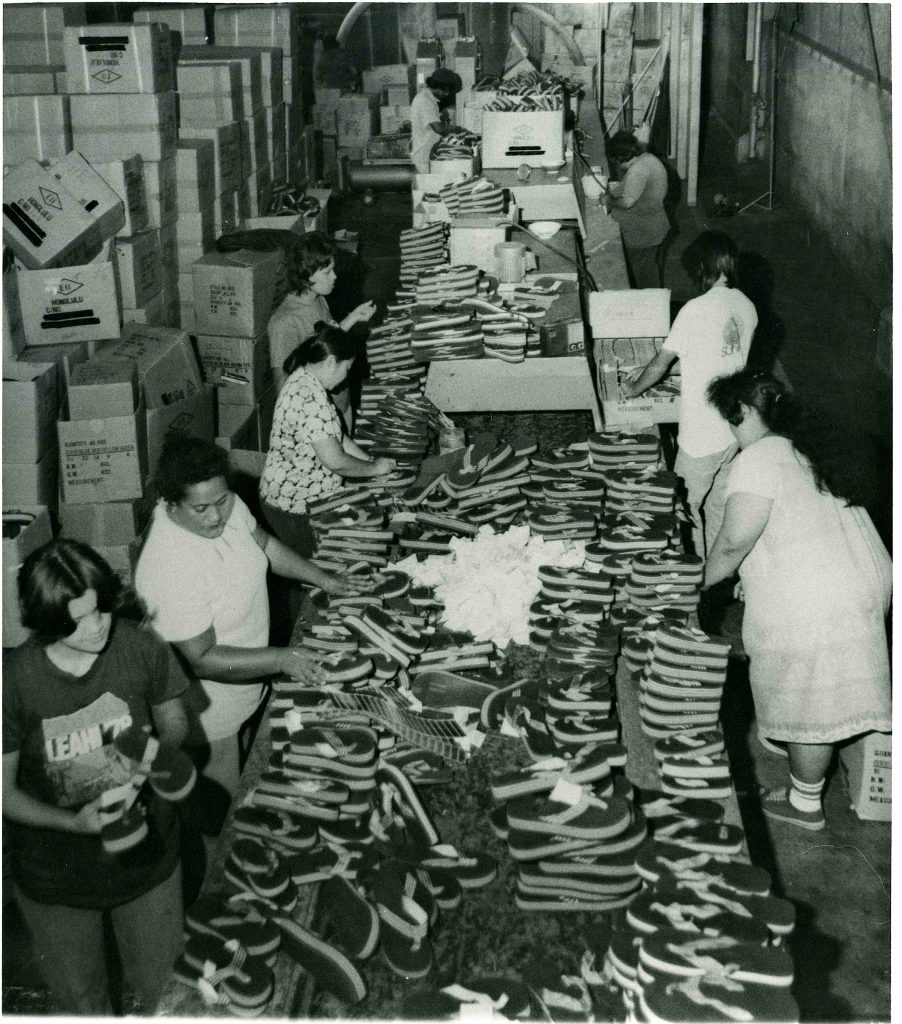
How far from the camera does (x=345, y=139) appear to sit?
15188 millimetres

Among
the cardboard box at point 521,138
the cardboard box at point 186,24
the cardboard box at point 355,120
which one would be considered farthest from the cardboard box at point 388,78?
the cardboard box at point 521,138

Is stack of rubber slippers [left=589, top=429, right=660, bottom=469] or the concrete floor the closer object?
the concrete floor

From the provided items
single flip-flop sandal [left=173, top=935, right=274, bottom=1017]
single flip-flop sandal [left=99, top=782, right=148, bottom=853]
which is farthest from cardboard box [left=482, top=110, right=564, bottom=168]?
single flip-flop sandal [left=173, top=935, right=274, bottom=1017]

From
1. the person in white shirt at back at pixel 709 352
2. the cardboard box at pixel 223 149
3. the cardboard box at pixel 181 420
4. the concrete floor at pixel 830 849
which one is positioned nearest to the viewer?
the concrete floor at pixel 830 849

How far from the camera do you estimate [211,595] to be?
3854 mm

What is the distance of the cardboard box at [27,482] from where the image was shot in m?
5.69

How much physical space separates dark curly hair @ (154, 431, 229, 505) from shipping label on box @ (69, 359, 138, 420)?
2298 millimetres

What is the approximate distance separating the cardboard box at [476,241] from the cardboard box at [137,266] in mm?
2071

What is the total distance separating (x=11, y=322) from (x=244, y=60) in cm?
432

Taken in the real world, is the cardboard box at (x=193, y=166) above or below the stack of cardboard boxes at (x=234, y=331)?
above

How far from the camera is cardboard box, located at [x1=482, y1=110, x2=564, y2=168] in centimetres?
1001

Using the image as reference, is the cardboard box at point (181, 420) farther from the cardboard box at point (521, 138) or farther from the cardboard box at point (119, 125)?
the cardboard box at point (521, 138)

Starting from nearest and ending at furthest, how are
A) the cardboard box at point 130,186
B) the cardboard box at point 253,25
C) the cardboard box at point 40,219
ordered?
the cardboard box at point 40,219 < the cardboard box at point 130,186 < the cardboard box at point 253,25

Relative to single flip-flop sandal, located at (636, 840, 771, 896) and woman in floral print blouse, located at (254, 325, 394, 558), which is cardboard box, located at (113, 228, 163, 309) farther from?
single flip-flop sandal, located at (636, 840, 771, 896)
